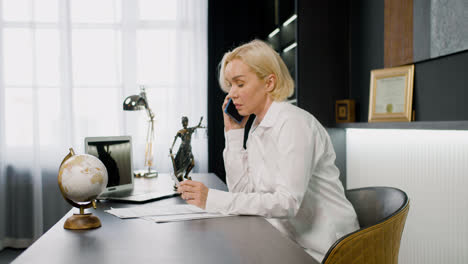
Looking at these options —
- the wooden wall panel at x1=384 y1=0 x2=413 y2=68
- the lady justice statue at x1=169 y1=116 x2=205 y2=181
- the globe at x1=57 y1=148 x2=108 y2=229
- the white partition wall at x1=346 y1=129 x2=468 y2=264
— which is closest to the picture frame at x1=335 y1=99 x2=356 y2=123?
the white partition wall at x1=346 y1=129 x2=468 y2=264

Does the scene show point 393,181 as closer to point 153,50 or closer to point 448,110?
point 448,110

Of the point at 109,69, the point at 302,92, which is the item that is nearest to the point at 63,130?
the point at 109,69

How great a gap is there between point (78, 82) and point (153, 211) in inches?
131

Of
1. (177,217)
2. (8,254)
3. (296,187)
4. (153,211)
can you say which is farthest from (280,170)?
(8,254)

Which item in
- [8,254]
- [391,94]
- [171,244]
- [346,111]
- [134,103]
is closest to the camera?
[171,244]

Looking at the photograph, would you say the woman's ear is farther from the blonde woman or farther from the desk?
the desk

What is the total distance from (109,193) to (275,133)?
3.05 feet

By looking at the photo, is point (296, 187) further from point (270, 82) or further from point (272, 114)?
point (270, 82)

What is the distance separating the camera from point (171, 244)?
42.5 inches

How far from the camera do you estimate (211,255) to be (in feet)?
3.22

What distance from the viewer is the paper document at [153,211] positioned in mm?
1444

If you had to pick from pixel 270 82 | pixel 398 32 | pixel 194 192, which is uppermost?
pixel 398 32

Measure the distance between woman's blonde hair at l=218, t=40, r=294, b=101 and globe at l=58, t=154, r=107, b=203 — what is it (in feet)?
2.37

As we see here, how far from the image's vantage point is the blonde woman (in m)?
1.36
